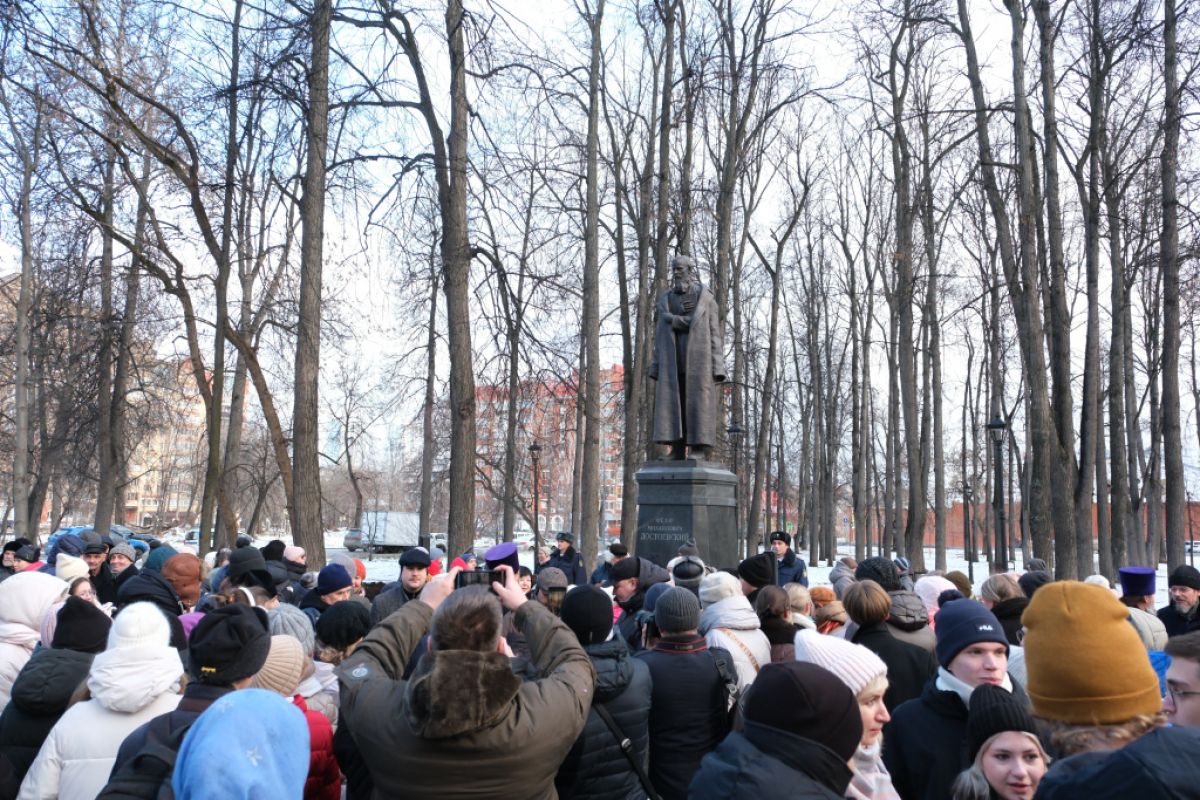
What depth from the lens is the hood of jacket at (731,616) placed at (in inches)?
165

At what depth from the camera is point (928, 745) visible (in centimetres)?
295

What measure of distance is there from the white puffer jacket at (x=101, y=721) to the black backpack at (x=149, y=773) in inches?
14.9

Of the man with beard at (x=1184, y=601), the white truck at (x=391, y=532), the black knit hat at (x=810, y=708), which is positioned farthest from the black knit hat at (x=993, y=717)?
the white truck at (x=391, y=532)

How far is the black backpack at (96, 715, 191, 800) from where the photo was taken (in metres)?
2.31

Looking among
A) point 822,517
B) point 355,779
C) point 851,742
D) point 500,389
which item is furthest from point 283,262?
point 822,517

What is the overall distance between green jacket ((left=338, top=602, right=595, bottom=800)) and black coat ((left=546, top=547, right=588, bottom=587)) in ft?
23.6

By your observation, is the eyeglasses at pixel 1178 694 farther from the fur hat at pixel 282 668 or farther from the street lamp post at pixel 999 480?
the street lamp post at pixel 999 480

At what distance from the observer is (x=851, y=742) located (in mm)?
2143

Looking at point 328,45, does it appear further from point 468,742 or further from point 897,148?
point 897,148

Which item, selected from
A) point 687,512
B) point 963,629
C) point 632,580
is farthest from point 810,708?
point 687,512

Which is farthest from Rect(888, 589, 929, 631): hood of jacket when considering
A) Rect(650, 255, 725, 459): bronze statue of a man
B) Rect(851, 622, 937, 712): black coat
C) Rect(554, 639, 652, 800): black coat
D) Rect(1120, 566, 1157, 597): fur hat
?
Rect(650, 255, 725, 459): bronze statue of a man

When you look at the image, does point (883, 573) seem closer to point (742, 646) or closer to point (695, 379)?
point (742, 646)

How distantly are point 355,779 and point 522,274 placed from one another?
Answer: 9150 millimetres

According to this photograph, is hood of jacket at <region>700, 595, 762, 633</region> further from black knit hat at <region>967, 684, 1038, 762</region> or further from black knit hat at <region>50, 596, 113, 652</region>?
black knit hat at <region>50, 596, 113, 652</region>
